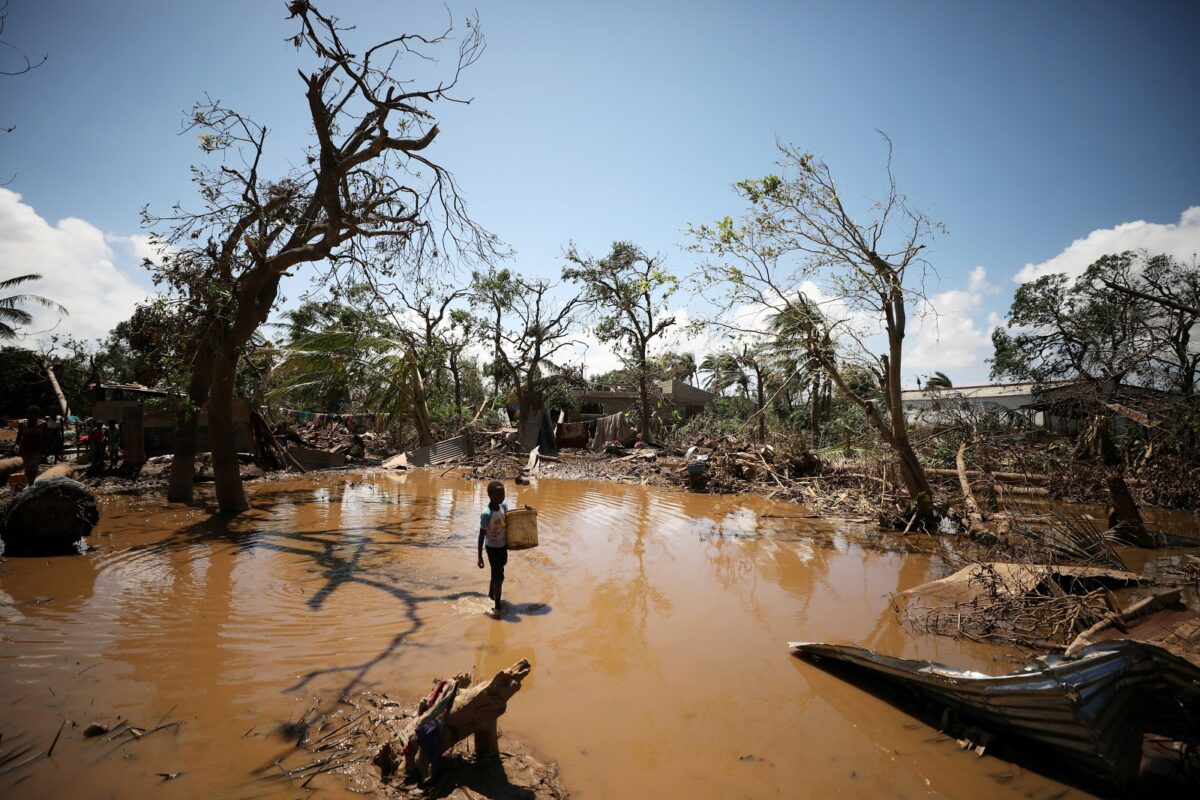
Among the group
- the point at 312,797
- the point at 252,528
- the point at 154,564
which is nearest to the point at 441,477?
the point at 252,528

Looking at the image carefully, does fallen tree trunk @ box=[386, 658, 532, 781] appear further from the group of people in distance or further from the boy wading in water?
the group of people in distance

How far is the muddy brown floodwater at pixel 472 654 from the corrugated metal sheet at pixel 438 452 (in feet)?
36.0

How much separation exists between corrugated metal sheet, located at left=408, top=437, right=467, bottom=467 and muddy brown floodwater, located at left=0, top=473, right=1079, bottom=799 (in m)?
11.0

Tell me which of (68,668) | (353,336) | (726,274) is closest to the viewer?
(68,668)

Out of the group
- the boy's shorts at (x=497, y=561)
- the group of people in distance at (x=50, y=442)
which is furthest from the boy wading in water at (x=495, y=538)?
the group of people in distance at (x=50, y=442)

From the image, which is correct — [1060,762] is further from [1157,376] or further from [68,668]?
[1157,376]

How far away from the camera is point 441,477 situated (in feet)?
→ 57.7

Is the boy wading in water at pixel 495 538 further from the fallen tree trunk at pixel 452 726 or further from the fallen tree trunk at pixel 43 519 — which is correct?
the fallen tree trunk at pixel 43 519

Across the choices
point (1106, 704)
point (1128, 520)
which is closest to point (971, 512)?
point (1128, 520)

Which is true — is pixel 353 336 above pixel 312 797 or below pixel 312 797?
above

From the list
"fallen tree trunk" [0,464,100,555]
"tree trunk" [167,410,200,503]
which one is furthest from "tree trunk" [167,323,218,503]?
"fallen tree trunk" [0,464,100,555]

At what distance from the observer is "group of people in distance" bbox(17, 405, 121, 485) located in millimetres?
10297

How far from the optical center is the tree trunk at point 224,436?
9.36 m

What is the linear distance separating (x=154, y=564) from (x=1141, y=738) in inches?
369
